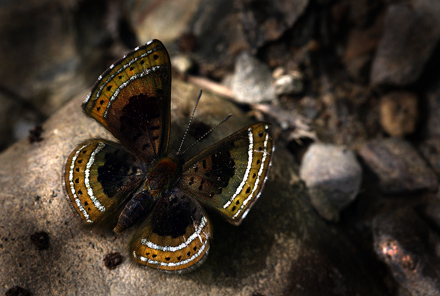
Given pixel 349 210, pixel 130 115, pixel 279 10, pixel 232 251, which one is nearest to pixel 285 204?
pixel 232 251

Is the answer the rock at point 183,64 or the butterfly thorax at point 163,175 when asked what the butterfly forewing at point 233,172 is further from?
the rock at point 183,64

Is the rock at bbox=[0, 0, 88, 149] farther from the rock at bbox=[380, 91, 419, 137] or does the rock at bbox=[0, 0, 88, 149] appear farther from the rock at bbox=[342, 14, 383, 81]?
the rock at bbox=[380, 91, 419, 137]

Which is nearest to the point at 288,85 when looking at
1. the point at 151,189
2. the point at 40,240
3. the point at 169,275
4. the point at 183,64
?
the point at 183,64

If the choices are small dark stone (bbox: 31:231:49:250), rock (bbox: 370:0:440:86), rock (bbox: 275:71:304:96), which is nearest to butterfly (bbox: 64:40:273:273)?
small dark stone (bbox: 31:231:49:250)

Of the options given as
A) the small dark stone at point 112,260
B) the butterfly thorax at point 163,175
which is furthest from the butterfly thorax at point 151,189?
the small dark stone at point 112,260

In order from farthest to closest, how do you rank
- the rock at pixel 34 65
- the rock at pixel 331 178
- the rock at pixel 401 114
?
the rock at pixel 34 65 → the rock at pixel 401 114 → the rock at pixel 331 178

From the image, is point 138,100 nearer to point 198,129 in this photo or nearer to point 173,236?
point 198,129
